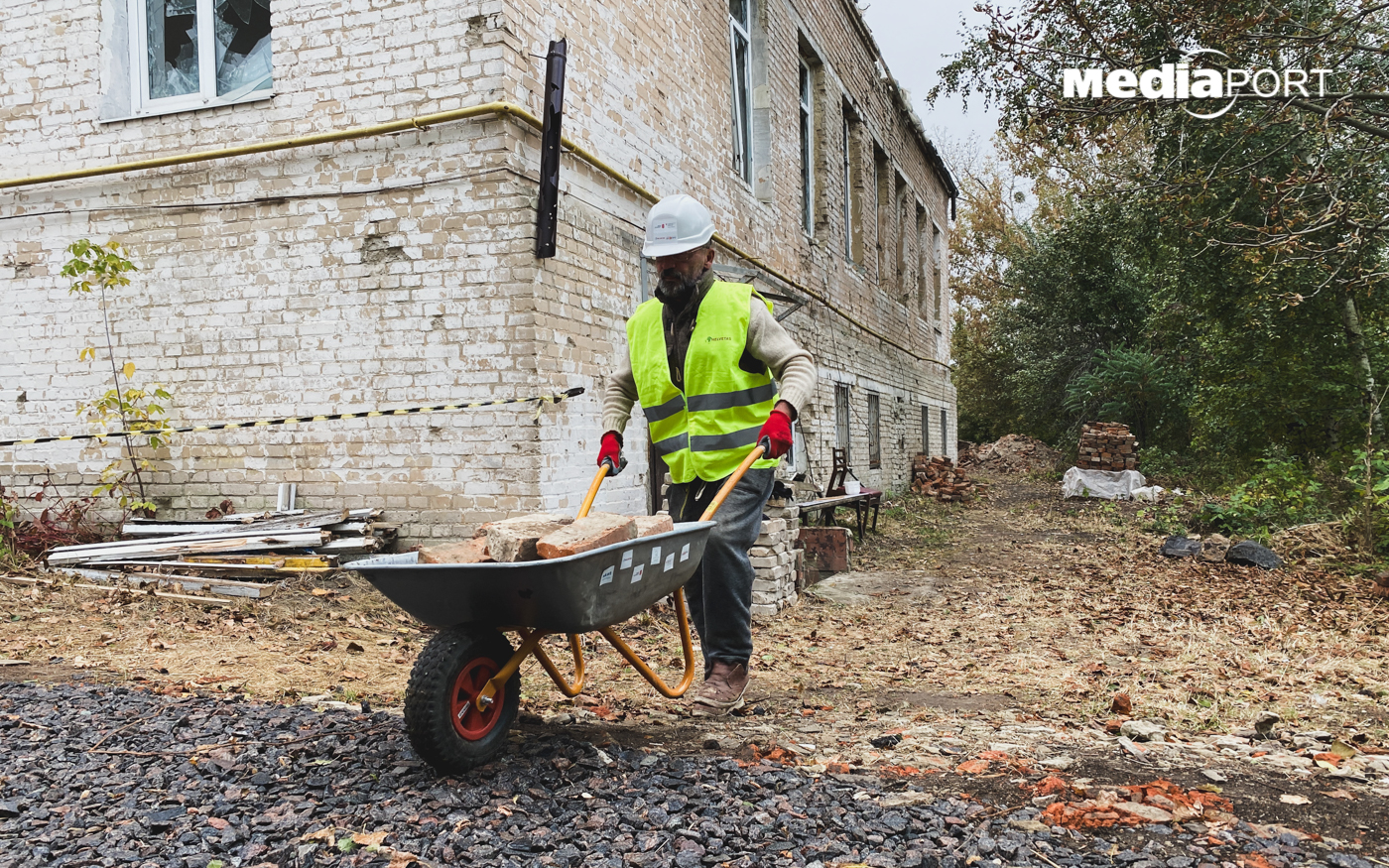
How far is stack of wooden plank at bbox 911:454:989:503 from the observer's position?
17453mm

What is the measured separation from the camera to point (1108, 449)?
1762cm

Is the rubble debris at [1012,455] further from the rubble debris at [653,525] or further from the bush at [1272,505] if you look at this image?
the rubble debris at [653,525]

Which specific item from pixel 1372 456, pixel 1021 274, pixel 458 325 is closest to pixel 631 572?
pixel 458 325

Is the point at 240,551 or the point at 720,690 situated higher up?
the point at 240,551

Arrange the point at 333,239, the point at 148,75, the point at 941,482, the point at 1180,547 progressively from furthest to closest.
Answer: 1. the point at 941,482
2. the point at 1180,547
3. the point at 148,75
4. the point at 333,239

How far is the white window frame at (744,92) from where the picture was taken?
407 inches

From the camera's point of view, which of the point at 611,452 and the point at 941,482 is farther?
the point at 941,482

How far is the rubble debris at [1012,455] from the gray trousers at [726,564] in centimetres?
2309

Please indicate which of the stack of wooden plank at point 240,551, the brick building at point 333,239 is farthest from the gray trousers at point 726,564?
the stack of wooden plank at point 240,551

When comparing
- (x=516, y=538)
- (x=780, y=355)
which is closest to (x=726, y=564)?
(x=780, y=355)

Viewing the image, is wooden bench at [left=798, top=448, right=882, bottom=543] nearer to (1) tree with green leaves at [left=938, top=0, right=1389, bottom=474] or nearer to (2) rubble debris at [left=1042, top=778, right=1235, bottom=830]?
(1) tree with green leaves at [left=938, top=0, right=1389, bottom=474]

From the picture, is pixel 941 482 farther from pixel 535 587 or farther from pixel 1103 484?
pixel 535 587

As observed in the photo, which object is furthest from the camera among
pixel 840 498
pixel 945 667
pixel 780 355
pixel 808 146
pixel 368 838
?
pixel 808 146

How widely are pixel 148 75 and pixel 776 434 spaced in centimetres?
617
